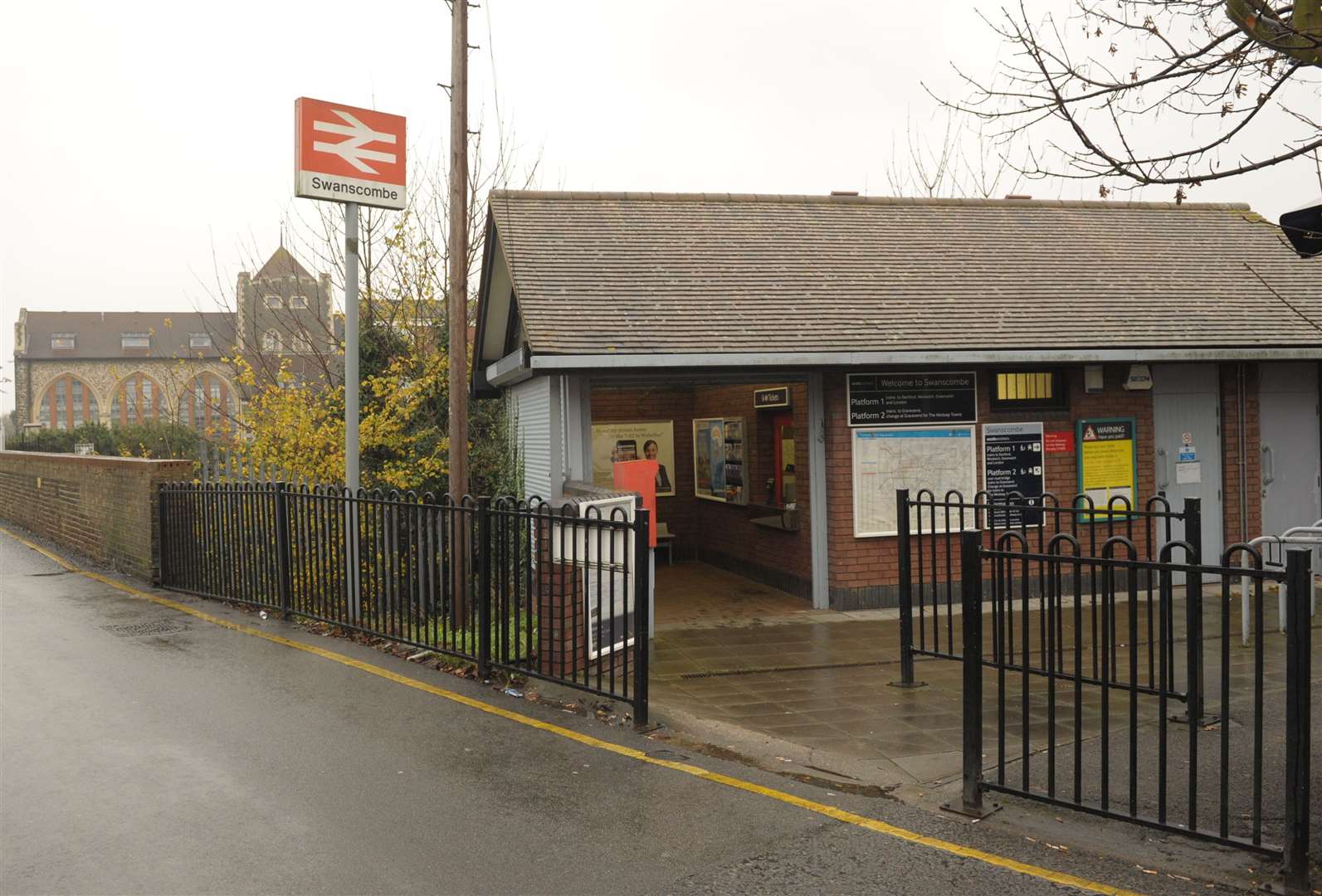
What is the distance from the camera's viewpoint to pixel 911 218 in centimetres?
1489

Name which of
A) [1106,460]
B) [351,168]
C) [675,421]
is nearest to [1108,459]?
[1106,460]

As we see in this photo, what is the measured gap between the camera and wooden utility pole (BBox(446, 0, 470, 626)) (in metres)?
10.5

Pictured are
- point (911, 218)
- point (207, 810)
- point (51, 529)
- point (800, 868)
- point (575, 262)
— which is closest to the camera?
point (800, 868)

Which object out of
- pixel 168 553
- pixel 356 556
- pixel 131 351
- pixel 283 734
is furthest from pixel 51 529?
pixel 131 351

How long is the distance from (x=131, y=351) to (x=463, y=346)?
10673cm

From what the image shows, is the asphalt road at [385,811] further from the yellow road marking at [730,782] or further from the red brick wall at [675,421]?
the red brick wall at [675,421]

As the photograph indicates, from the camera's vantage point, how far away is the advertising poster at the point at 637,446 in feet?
55.3

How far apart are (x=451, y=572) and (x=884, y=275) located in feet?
22.9

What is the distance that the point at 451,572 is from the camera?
887 cm

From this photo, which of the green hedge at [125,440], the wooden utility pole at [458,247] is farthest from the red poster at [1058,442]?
the green hedge at [125,440]

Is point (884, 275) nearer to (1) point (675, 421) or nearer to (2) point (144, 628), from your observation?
(1) point (675, 421)

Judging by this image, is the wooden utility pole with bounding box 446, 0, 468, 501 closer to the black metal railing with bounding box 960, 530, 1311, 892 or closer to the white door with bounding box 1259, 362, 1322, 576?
the black metal railing with bounding box 960, 530, 1311, 892

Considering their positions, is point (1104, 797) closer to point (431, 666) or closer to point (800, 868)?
point (800, 868)

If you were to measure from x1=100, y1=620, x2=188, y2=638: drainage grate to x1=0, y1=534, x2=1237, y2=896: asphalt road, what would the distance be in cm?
205
